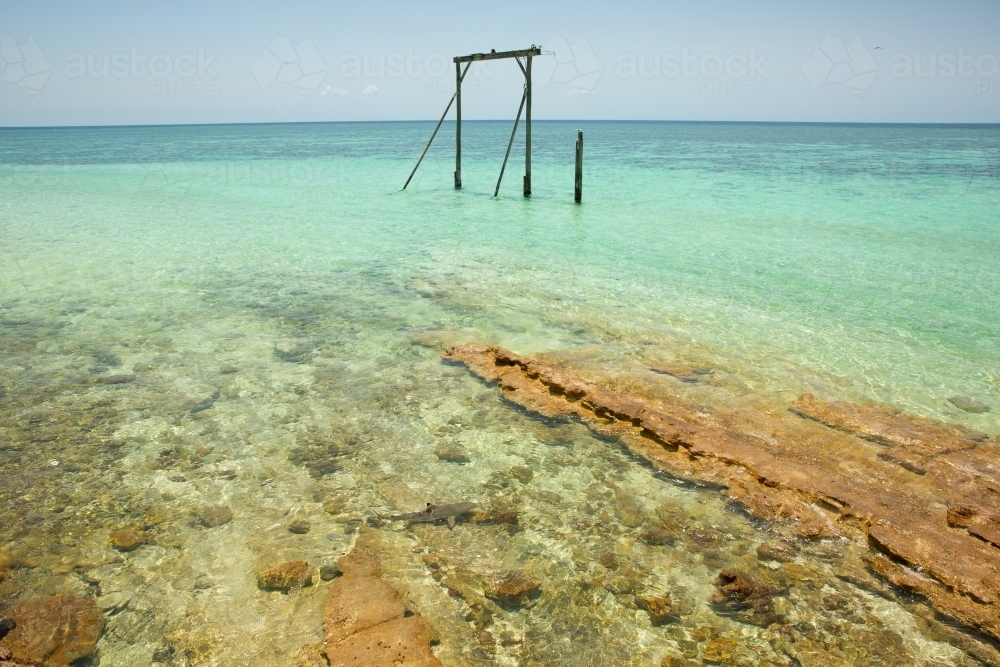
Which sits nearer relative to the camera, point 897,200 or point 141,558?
point 141,558

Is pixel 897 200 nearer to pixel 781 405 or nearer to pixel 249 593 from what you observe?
pixel 781 405

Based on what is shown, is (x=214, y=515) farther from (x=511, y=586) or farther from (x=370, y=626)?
(x=511, y=586)

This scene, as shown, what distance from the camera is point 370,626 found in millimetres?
2924

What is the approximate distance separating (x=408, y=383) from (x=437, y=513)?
199 cm

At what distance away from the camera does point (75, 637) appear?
2857mm

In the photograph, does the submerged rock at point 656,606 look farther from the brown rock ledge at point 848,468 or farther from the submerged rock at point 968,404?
the submerged rock at point 968,404

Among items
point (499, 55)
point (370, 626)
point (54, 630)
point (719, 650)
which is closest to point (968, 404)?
point (719, 650)

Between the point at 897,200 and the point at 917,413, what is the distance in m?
16.6

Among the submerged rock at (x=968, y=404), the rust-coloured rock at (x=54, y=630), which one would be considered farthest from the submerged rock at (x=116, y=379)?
the submerged rock at (x=968, y=404)

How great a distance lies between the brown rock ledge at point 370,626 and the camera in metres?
2.76

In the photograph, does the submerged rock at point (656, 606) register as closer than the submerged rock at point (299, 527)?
Yes

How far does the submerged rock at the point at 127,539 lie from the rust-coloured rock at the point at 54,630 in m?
0.39

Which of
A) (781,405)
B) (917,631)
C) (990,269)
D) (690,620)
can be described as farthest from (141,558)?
(990,269)

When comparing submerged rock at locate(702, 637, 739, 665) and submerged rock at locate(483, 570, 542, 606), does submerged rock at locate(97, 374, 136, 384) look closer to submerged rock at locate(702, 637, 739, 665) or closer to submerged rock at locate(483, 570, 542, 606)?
submerged rock at locate(483, 570, 542, 606)
